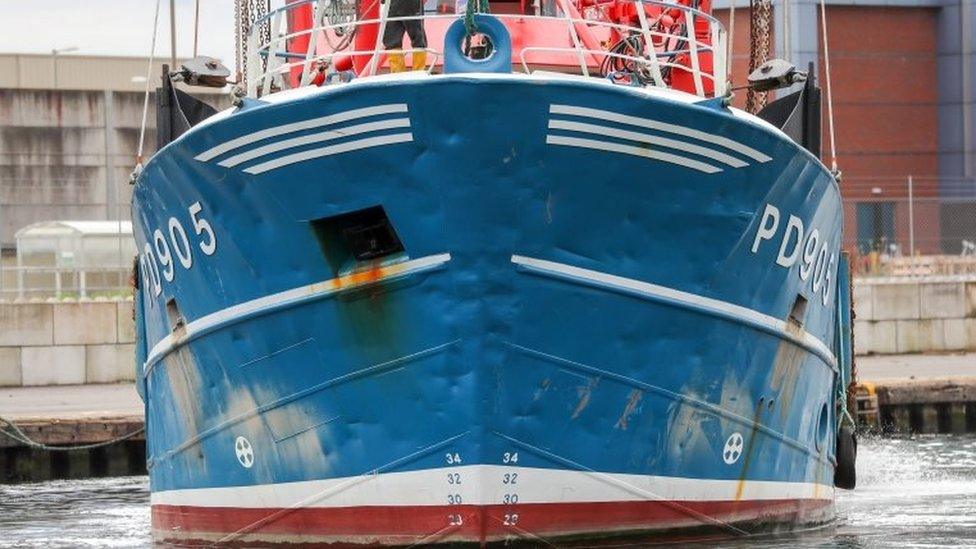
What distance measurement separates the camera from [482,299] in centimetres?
1194

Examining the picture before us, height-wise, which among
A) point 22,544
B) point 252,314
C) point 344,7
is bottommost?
point 22,544

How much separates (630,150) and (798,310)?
245cm

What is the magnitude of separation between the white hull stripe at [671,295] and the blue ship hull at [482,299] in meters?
0.01

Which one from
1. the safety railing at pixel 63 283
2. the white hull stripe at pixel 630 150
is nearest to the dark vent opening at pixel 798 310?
the white hull stripe at pixel 630 150

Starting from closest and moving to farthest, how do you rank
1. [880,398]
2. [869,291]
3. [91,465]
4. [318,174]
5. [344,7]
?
1. [318,174]
2. [344,7]
3. [91,465]
4. [880,398]
5. [869,291]

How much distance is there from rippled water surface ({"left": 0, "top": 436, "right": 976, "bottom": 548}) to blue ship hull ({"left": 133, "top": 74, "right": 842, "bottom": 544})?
49.8 inches

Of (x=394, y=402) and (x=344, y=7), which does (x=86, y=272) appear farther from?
(x=394, y=402)

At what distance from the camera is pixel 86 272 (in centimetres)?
3528

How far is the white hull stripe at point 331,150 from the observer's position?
1184cm

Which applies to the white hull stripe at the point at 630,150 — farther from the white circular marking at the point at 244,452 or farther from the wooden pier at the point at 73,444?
the wooden pier at the point at 73,444

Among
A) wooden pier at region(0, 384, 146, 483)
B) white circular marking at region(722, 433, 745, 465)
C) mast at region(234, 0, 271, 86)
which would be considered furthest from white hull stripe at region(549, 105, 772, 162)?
wooden pier at region(0, 384, 146, 483)

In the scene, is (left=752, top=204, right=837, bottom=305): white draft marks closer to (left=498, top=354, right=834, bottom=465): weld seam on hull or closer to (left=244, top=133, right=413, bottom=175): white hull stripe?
(left=498, top=354, right=834, bottom=465): weld seam on hull

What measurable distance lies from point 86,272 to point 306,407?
23243 mm

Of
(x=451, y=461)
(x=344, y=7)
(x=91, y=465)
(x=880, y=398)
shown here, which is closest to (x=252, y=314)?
(x=451, y=461)
